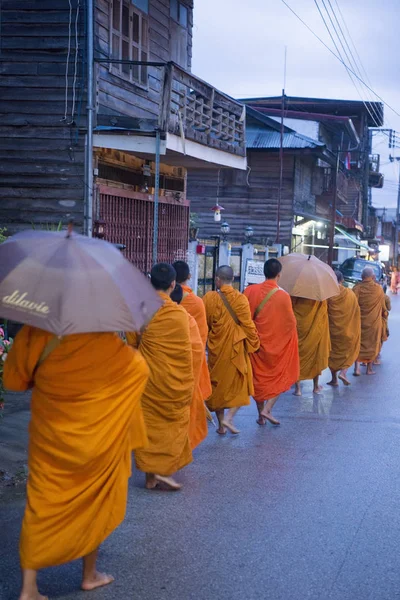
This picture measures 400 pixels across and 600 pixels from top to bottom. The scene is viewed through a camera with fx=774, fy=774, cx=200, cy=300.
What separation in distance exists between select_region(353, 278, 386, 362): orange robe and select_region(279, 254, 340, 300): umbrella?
323 cm

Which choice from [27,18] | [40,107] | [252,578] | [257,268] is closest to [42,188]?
[40,107]

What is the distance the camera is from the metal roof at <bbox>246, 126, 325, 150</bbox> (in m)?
25.9

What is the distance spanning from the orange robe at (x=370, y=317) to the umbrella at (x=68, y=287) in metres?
9.40

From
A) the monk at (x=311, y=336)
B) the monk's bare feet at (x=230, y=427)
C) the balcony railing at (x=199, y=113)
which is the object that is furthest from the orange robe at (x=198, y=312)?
the balcony railing at (x=199, y=113)

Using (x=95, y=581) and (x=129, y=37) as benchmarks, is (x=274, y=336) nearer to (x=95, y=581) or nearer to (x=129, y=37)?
(x=95, y=581)

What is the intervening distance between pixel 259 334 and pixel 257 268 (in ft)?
29.7

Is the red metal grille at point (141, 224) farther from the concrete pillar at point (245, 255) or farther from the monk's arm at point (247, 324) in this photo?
the monk's arm at point (247, 324)

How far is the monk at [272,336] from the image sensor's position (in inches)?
337

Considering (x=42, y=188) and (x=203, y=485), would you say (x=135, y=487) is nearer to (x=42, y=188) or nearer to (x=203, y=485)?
(x=203, y=485)

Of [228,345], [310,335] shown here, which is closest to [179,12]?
[310,335]

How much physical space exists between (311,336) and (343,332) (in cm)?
134

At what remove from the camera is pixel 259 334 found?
871 cm

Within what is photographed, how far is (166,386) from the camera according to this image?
5703 mm

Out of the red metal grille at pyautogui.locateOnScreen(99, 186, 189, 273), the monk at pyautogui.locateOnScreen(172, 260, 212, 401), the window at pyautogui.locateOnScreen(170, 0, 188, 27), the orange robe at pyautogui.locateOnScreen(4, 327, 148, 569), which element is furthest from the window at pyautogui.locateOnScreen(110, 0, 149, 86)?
the orange robe at pyautogui.locateOnScreen(4, 327, 148, 569)
